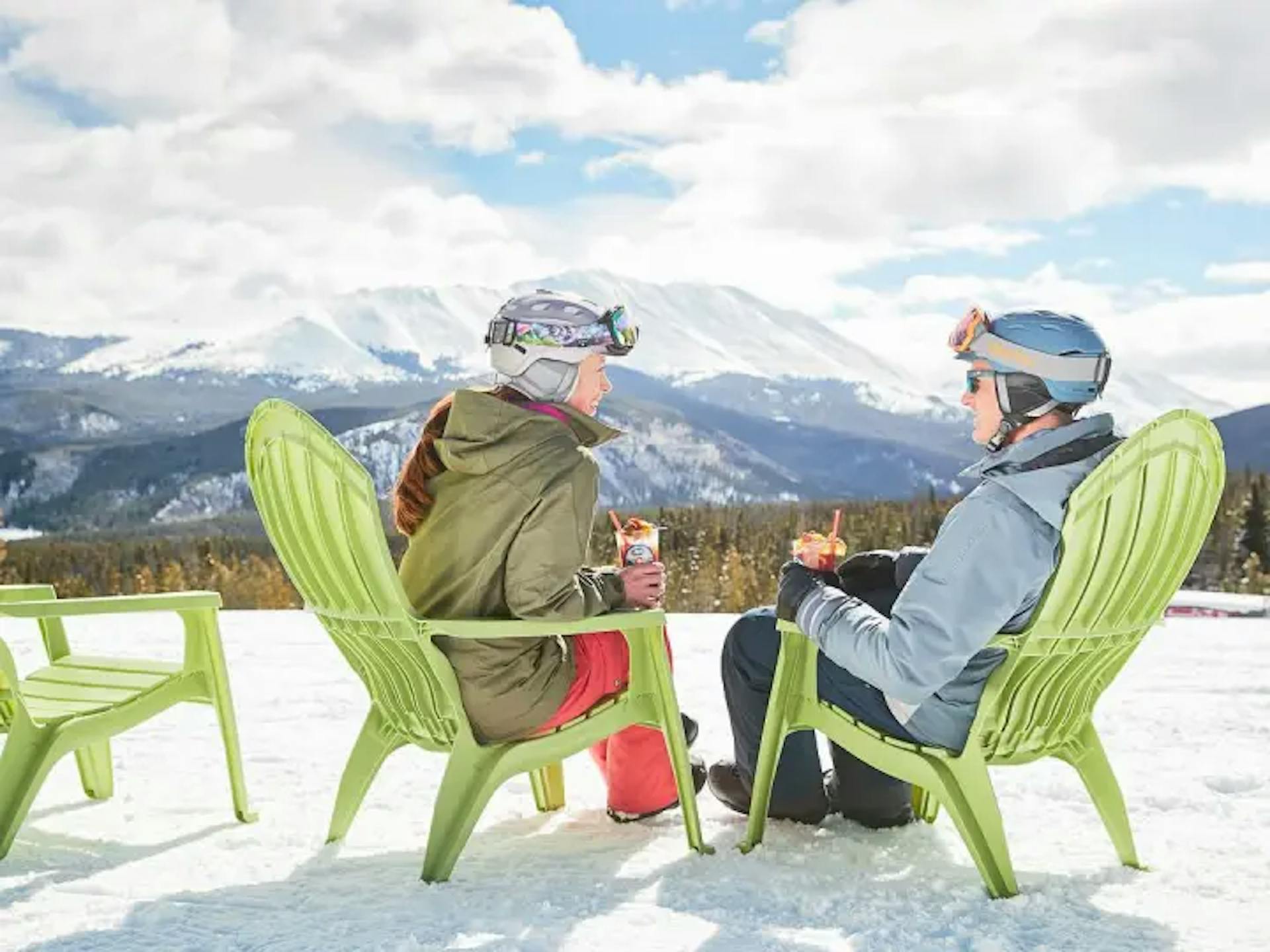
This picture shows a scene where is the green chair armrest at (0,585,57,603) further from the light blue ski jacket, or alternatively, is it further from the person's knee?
the light blue ski jacket

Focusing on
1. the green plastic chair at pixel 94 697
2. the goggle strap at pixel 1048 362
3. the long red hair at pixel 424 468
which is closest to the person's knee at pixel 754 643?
the long red hair at pixel 424 468

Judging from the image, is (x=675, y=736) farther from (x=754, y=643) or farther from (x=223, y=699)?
(x=223, y=699)

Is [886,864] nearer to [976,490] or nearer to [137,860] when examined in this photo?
[976,490]

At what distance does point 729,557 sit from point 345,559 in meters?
51.0

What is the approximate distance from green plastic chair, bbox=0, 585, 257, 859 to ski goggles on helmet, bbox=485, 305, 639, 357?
3.92 ft

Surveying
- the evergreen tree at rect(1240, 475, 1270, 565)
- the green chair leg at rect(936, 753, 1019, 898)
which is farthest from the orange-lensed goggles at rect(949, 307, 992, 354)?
the evergreen tree at rect(1240, 475, 1270, 565)

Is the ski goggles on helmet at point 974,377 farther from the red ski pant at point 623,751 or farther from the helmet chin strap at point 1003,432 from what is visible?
the red ski pant at point 623,751

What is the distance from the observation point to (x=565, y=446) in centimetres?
337

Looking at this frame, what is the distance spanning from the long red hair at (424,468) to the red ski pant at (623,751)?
53 cm

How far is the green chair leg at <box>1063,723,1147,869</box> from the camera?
3.53 metres

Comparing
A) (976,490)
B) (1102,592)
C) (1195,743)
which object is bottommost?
(1195,743)

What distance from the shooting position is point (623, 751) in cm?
388

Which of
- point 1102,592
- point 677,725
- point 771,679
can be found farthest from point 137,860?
point 1102,592

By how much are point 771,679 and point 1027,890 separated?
814 mm
